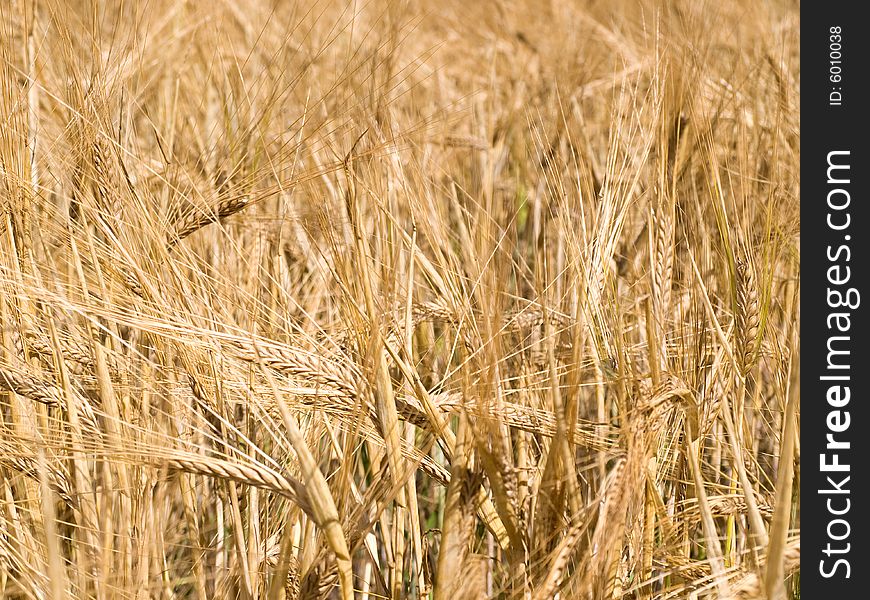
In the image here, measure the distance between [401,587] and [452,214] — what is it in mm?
813

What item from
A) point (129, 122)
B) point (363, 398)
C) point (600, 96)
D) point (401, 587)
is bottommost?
point (401, 587)

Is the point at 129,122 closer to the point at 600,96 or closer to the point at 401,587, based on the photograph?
the point at 401,587

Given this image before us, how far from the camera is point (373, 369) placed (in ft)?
2.57

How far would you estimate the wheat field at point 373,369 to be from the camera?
753 millimetres

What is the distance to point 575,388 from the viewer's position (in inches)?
28.6

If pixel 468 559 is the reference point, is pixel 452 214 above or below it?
above

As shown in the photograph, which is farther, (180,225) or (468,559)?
(180,225)

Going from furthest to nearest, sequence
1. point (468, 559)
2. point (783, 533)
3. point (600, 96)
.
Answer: point (600, 96)
point (468, 559)
point (783, 533)

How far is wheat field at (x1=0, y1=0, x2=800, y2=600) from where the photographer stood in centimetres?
75
